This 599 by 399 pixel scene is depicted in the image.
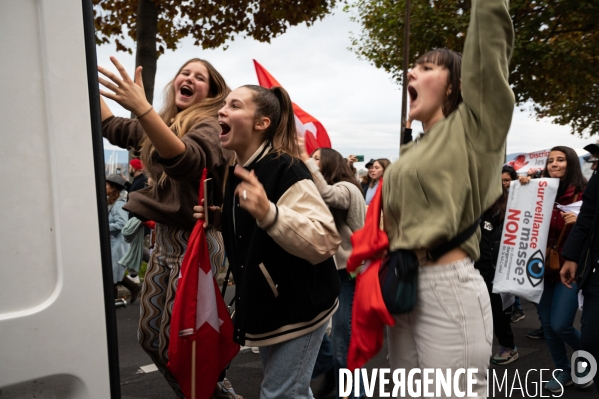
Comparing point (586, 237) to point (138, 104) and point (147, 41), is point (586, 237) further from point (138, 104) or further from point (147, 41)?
point (147, 41)

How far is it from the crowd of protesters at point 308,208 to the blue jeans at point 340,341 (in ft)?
3.69

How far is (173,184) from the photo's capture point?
2.99m

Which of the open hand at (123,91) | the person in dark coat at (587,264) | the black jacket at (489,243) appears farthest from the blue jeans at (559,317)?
the open hand at (123,91)

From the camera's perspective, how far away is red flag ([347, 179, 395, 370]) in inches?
83.7

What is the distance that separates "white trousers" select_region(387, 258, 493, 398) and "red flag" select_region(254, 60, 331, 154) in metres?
2.22

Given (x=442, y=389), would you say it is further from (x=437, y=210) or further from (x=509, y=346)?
(x=509, y=346)

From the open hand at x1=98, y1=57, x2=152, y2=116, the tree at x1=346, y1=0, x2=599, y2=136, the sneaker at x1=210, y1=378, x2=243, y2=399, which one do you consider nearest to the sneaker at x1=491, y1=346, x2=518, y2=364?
the sneaker at x1=210, y1=378, x2=243, y2=399

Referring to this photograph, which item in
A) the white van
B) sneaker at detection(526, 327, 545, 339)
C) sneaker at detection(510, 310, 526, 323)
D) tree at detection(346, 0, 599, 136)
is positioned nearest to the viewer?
the white van

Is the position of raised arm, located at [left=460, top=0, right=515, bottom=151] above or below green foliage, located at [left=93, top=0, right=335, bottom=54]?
below

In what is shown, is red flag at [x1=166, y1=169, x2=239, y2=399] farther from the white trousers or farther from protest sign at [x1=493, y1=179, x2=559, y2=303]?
protest sign at [x1=493, y1=179, x2=559, y2=303]

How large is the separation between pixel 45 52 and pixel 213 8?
9.17 meters

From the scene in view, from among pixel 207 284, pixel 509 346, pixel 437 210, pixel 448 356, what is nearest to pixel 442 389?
pixel 448 356

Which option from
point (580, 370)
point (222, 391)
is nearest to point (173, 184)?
point (222, 391)

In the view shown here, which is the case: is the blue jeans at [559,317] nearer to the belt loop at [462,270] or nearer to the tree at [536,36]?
the belt loop at [462,270]
